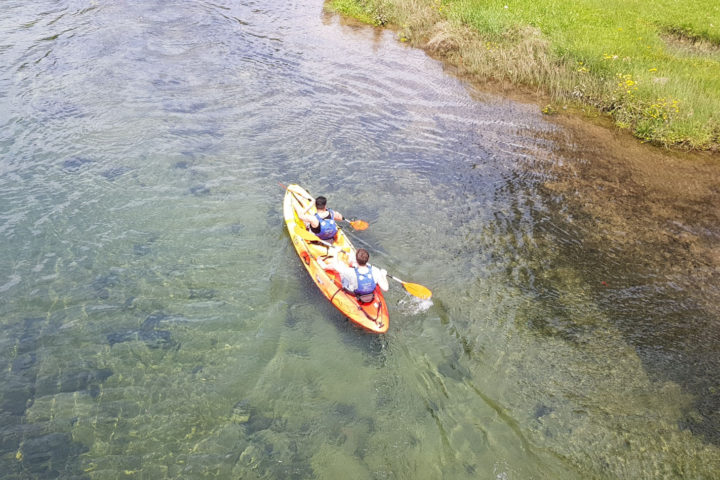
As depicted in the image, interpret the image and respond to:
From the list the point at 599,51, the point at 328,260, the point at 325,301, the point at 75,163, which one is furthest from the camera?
the point at 599,51

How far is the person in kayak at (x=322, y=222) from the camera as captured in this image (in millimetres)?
8969

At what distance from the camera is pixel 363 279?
7621 millimetres

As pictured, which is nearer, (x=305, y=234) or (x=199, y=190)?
(x=305, y=234)

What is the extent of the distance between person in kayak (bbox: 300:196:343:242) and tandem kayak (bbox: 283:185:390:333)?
15 cm

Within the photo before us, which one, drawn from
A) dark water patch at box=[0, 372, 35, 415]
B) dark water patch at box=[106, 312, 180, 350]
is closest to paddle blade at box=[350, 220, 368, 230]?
dark water patch at box=[106, 312, 180, 350]

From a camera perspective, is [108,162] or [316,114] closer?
[108,162]

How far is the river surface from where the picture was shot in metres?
6.29

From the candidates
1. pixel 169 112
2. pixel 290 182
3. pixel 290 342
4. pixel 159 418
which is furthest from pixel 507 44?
pixel 159 418

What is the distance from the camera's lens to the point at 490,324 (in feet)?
26.3

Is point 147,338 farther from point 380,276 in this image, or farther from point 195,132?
point 195,132

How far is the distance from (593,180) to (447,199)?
4.07 meters

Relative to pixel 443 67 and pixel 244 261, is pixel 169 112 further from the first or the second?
pixel 443 67

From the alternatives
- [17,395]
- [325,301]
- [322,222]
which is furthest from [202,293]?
[17,395]

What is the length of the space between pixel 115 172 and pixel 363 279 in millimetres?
7175
